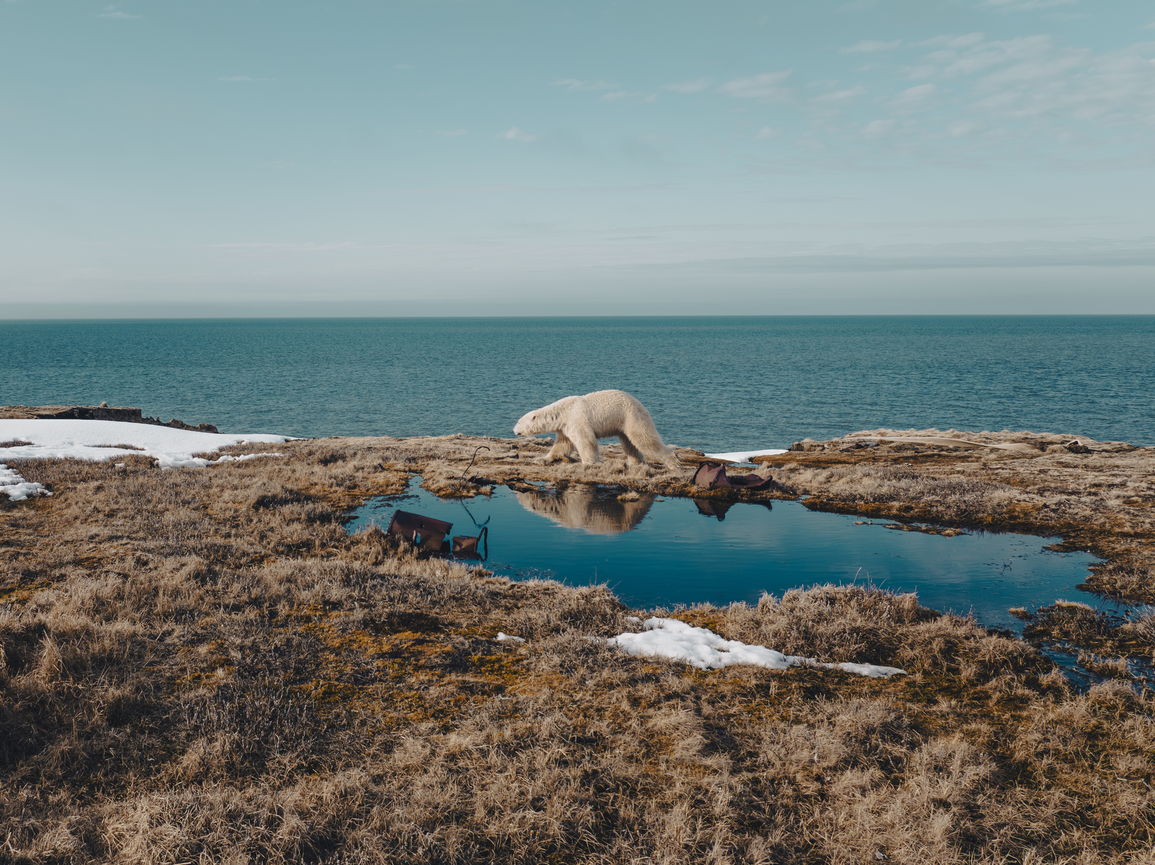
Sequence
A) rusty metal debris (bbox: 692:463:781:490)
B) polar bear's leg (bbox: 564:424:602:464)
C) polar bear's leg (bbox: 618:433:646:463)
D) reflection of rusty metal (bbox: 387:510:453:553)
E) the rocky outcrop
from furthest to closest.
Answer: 1. the rocky outcrop
2. polar bear's leg (bbox: 618:433:646:463)
3. polar bear's leg (bbox: 564:424:602:464)
4. rusty metal debris (bbox: 692:463:781:490)
5. reflection of rusty metal (bbox: 387:510:453:553)

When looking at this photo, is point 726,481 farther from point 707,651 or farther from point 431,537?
point 707,651

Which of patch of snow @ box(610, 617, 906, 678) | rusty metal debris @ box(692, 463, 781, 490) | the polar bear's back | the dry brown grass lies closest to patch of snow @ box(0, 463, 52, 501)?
the dry brown grass

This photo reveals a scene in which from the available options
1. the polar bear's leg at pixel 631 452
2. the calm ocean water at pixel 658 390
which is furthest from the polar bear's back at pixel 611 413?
the calm ocean water at pixel 658 390

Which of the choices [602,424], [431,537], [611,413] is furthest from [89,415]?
[431,537]

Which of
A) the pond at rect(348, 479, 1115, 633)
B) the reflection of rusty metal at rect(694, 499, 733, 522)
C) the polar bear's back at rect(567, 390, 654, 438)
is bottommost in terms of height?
the pond at rect(348, 479, 1115, 633)

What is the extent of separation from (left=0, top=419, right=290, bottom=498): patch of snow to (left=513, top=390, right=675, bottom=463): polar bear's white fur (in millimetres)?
9445

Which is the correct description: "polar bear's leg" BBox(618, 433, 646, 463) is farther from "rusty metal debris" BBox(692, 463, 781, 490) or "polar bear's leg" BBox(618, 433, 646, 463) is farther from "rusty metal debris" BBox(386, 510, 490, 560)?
"rusty metal debris" BBox(386, 510, 490, 560)

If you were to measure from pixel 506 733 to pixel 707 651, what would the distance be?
9.54 ft

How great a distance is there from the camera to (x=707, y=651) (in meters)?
7.80

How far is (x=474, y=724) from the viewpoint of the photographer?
6008 millimetres

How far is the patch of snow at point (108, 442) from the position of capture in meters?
19.2

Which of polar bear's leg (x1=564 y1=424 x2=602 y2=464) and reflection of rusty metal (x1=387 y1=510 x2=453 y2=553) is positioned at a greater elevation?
polar bear's leg (x1=564 y1=424 x2=602 y2=464)

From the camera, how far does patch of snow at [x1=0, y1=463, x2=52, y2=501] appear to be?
14.6 metres

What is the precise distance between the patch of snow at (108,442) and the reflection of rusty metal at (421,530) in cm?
1018
